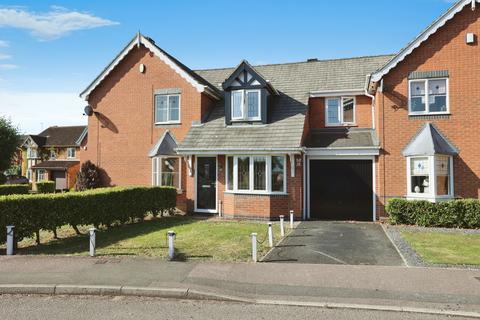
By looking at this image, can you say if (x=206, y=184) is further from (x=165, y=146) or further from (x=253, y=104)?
(x=253, y=104)

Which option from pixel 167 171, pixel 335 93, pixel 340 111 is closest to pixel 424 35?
pixel 335 93

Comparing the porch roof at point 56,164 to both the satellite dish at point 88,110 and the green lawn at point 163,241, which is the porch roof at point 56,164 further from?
the green lawn at point 163,241

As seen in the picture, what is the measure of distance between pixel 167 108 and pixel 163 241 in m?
8.99

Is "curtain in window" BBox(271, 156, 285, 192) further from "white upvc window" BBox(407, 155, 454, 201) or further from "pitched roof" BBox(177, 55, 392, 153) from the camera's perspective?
"white upvc window" BBox(407, 155, 454, 201)

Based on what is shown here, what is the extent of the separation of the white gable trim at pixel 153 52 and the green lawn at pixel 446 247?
11.0 meters

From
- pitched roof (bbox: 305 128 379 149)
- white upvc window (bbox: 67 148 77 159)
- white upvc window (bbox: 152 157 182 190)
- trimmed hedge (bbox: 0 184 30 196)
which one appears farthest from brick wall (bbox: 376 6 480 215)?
white upvc window (bbox: 67 148 77 159)

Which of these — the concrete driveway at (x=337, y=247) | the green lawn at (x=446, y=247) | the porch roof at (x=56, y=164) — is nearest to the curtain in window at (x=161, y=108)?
the concrete driveway at (x=337, y=247)

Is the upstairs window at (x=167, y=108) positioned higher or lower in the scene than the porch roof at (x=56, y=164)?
higher

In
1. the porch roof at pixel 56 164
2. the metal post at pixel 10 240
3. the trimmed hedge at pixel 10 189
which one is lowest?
the metal post at pixel 10 240

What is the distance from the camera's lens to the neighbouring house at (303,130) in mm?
13984

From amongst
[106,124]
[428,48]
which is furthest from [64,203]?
[428,48]

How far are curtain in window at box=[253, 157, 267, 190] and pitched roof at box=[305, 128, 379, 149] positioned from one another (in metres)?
2.30

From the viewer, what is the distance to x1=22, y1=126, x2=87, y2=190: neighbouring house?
41125 millimetres

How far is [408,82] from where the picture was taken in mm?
14594
